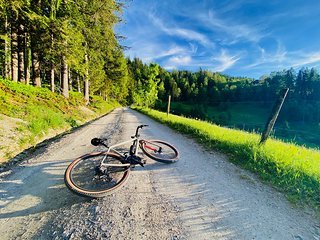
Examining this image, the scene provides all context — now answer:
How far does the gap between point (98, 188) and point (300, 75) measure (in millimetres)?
120177

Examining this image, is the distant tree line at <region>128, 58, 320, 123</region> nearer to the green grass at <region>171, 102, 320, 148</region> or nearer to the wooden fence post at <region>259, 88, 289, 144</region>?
the green grass at <region>171, 102, 320, 148</region>

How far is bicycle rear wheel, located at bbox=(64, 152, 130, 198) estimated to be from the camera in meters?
3.76

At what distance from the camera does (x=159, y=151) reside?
20.3 feet

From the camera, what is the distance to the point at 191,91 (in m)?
118

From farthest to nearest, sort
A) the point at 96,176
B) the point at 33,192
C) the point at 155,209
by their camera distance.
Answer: the point at 96,176
the point at 33,192
the point at 155,209

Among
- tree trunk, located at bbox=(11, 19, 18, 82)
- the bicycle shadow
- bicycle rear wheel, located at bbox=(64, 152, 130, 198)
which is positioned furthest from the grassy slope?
bicycle rear wheel, located at bbox=(64, 152, 130, 198)

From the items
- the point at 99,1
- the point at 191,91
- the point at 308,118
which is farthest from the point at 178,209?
the point at 191,91

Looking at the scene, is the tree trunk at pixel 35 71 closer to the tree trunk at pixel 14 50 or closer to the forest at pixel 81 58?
the forest at pixel 81 58

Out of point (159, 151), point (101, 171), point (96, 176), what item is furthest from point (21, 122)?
point (101, 171)

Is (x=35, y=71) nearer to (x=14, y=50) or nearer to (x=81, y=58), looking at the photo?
(x=14, y=50)

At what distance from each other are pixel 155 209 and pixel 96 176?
5.63ft

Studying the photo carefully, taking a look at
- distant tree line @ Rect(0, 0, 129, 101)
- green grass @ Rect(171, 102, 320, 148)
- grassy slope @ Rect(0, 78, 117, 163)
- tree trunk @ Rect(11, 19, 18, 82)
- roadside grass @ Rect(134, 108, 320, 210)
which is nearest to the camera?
roadside grass @ Rect(134, 108, 320, 210)

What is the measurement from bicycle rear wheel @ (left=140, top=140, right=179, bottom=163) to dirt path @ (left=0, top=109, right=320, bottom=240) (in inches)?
24.1

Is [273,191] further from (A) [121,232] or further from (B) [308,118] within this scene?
(B) [308,118]
